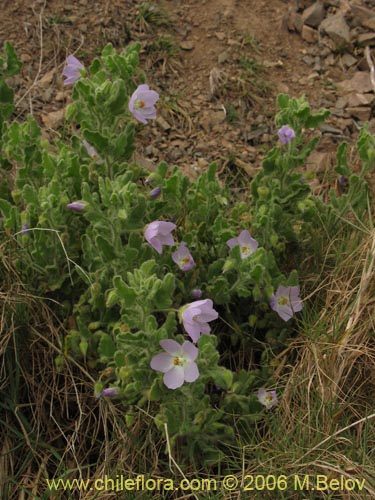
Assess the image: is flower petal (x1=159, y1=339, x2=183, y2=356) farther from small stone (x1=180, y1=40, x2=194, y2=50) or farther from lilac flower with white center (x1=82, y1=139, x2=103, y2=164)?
small stone (x1=180, y1=40, x2=194, y2=50)

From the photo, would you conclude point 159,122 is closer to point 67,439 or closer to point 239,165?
point 239,165

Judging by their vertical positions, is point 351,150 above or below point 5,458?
above

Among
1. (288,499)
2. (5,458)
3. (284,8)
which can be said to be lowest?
(5,458)

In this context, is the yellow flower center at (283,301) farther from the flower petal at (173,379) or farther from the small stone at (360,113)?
the small stone at (360,113)

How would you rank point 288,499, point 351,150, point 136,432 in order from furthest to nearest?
point 351,150 → point 136,432 → point 288,499

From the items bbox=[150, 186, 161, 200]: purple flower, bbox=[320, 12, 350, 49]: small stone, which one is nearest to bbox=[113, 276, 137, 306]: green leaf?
bbox=[150, 186, 161, 200]: purple flower

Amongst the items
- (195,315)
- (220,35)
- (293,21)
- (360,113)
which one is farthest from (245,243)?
(293,21)

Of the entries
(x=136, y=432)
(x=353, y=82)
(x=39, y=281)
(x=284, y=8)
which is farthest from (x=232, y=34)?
(x=136, y=432)

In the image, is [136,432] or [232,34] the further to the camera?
[232,34]
